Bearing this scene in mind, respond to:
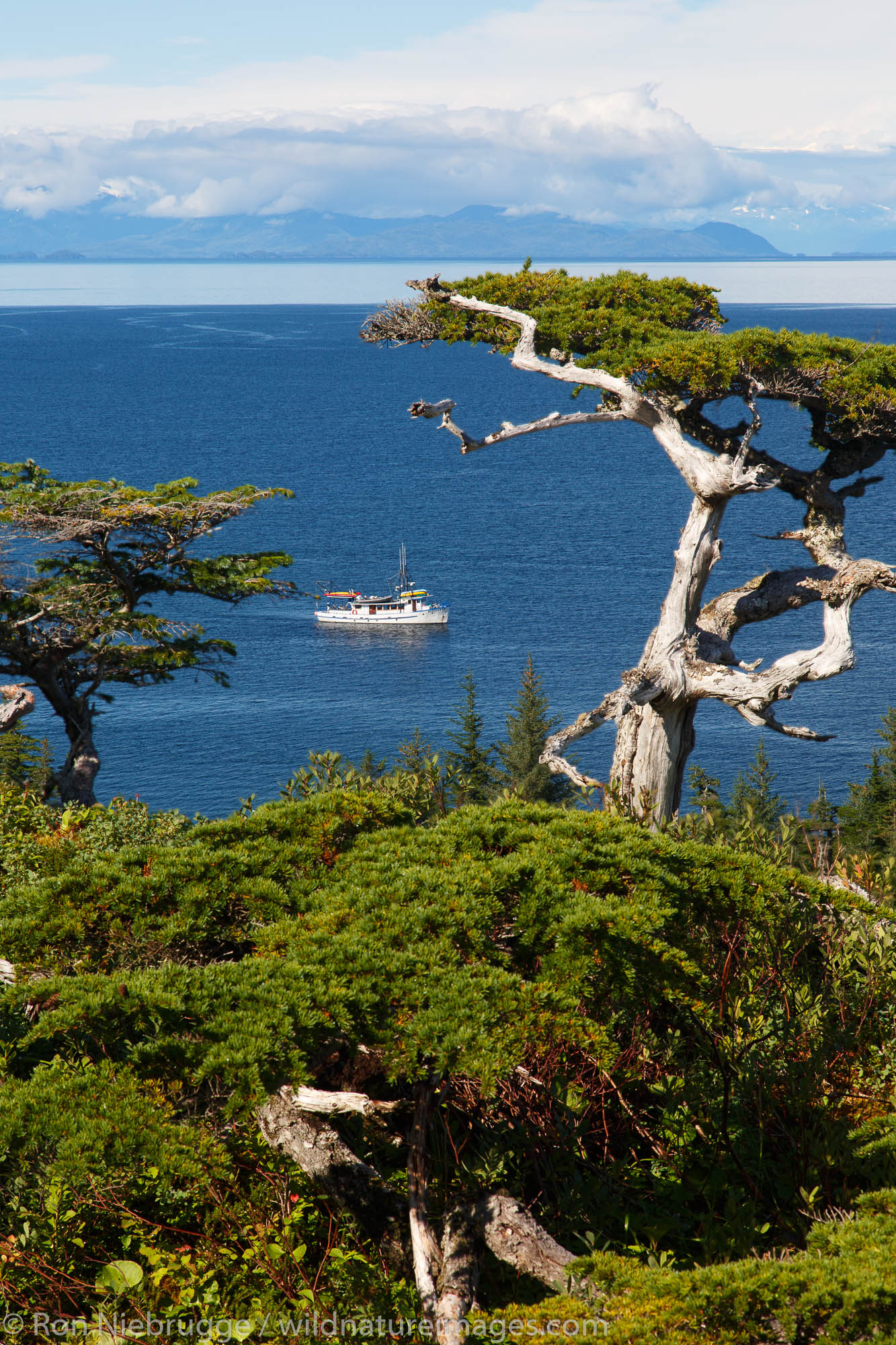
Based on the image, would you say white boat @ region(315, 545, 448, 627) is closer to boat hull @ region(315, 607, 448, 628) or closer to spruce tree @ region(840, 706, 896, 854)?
boat hull @ region(315, 607, 448, 628)

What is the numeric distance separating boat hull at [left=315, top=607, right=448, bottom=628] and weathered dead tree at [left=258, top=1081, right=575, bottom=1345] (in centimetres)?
7916

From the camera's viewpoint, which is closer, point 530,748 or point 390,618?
point 530,748

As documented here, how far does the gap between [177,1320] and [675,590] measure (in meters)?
13.6

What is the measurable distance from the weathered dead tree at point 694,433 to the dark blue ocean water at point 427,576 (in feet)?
143

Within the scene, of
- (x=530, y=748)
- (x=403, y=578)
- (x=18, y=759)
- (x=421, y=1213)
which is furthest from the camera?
(x=403, y=578)

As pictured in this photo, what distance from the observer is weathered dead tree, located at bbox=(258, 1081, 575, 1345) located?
7148 millimetres

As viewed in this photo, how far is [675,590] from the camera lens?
18.0m

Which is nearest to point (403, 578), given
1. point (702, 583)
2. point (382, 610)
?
point (382, 610)

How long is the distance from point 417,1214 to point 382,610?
81.1m

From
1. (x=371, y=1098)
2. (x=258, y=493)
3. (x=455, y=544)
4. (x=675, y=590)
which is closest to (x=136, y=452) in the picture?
(x=455, y=544)

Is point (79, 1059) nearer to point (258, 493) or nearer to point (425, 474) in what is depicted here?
point (258, 493)

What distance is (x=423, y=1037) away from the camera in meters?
6.37

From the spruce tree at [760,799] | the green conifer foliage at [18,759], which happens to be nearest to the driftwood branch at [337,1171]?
the spruce tree at [760,799]

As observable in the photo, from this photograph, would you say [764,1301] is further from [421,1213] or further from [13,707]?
[13,707]
